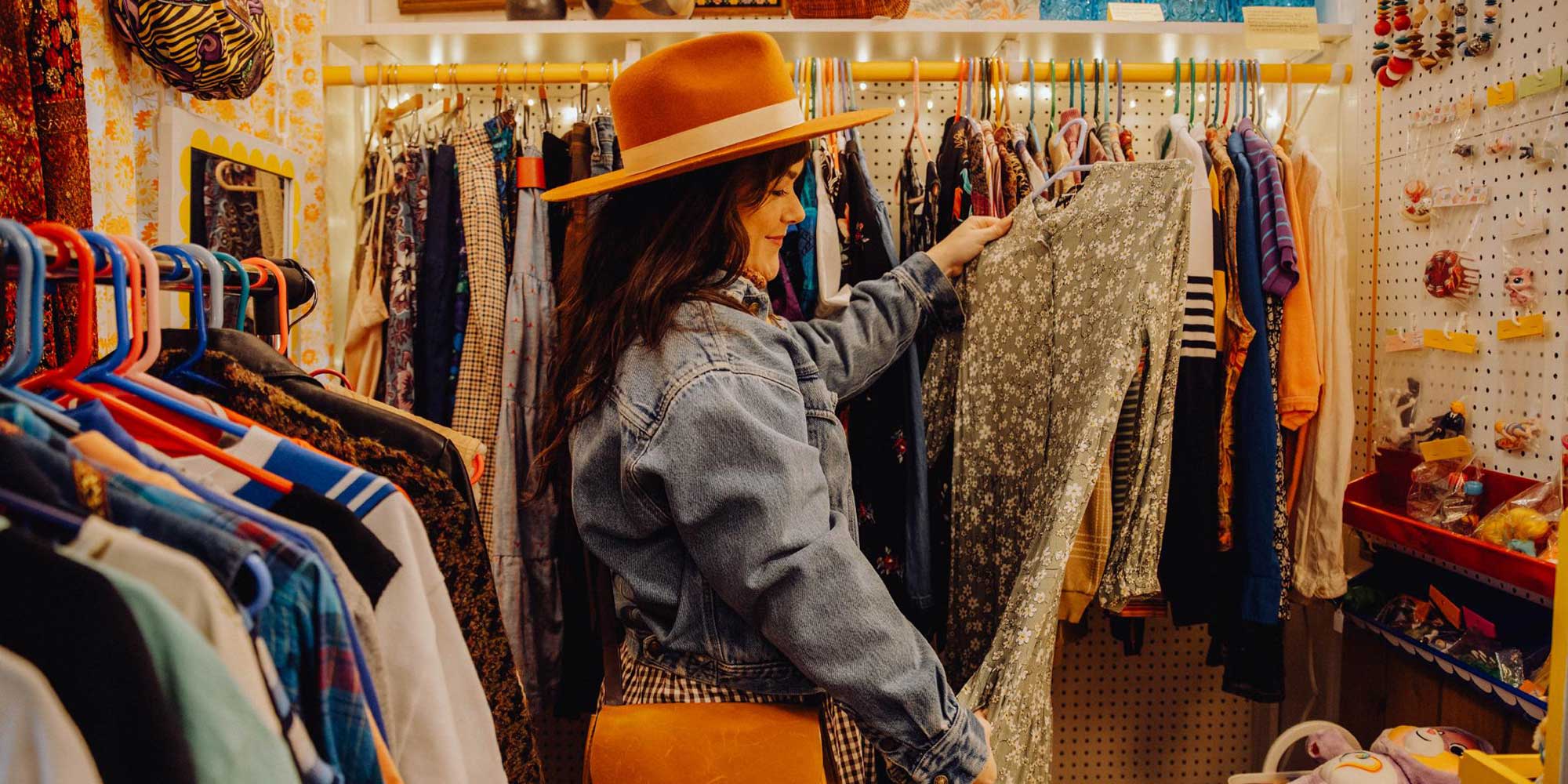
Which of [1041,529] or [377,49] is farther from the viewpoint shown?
[377,49]

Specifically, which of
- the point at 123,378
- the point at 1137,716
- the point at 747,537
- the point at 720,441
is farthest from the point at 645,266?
the point at 1137,716

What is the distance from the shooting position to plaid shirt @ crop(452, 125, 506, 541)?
183 centimetres

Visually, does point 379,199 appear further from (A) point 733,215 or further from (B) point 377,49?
(A) point 733,215

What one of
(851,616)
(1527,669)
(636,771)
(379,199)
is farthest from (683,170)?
(1527,669)

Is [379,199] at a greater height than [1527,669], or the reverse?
[379,199]

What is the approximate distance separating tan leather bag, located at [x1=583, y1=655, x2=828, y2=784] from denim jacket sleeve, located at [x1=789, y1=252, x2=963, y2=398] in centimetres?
64

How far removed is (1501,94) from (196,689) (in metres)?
2.07

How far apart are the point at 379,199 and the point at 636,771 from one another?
140 cm

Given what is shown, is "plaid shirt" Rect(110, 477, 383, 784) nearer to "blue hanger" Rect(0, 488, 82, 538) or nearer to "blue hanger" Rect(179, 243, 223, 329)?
"blue hanger" Rect(0, 488, 82, 538)

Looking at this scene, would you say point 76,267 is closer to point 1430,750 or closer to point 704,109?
point 704,109

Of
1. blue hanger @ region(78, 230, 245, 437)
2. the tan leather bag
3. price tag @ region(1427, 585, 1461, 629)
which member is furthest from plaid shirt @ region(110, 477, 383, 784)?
price tag @ region(1427, 585, 1461, 629)

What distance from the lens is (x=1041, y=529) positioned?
145 centimetres

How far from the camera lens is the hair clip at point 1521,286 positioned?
1.60 meters

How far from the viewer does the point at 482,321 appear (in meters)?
1.82
